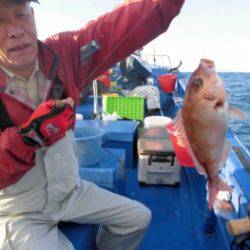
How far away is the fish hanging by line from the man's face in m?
1.07

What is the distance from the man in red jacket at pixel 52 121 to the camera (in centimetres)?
205

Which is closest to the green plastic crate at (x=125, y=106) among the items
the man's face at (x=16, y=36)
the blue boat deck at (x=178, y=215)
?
the blue boat deck at (x=178, y=215)

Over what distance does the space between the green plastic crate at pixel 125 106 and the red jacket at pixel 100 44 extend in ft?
9.43

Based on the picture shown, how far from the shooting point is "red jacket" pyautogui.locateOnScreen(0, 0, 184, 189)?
224cm

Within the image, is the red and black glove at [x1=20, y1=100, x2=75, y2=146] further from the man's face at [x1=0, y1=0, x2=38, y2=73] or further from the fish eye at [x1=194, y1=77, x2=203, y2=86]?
the fish eye at [x1=194, y1=77, x2=203, y2=86]

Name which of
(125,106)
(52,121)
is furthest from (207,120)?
(125,106)

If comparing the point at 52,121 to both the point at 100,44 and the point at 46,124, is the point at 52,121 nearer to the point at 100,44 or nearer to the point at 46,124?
the point at 46,124

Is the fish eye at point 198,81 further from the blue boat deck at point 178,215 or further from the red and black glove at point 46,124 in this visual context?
the blue boat deck at point 178,215

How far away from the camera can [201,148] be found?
185 centimetres

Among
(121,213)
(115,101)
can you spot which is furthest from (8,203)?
(115,101)

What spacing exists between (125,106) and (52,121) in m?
3.68

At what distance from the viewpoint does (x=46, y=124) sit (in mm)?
1991

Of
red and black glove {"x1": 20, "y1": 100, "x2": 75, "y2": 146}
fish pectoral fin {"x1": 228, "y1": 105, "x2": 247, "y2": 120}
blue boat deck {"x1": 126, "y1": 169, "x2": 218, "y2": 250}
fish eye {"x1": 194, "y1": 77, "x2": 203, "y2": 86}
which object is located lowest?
blue boat deck {"x1": 126, "y1": 169, "x2": 218, "y2": 250}

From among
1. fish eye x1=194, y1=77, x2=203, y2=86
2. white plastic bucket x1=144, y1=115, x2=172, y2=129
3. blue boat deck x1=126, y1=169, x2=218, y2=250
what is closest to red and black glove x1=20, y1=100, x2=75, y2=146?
fish eye x1=194, y1=77, x2=203, y2=86
